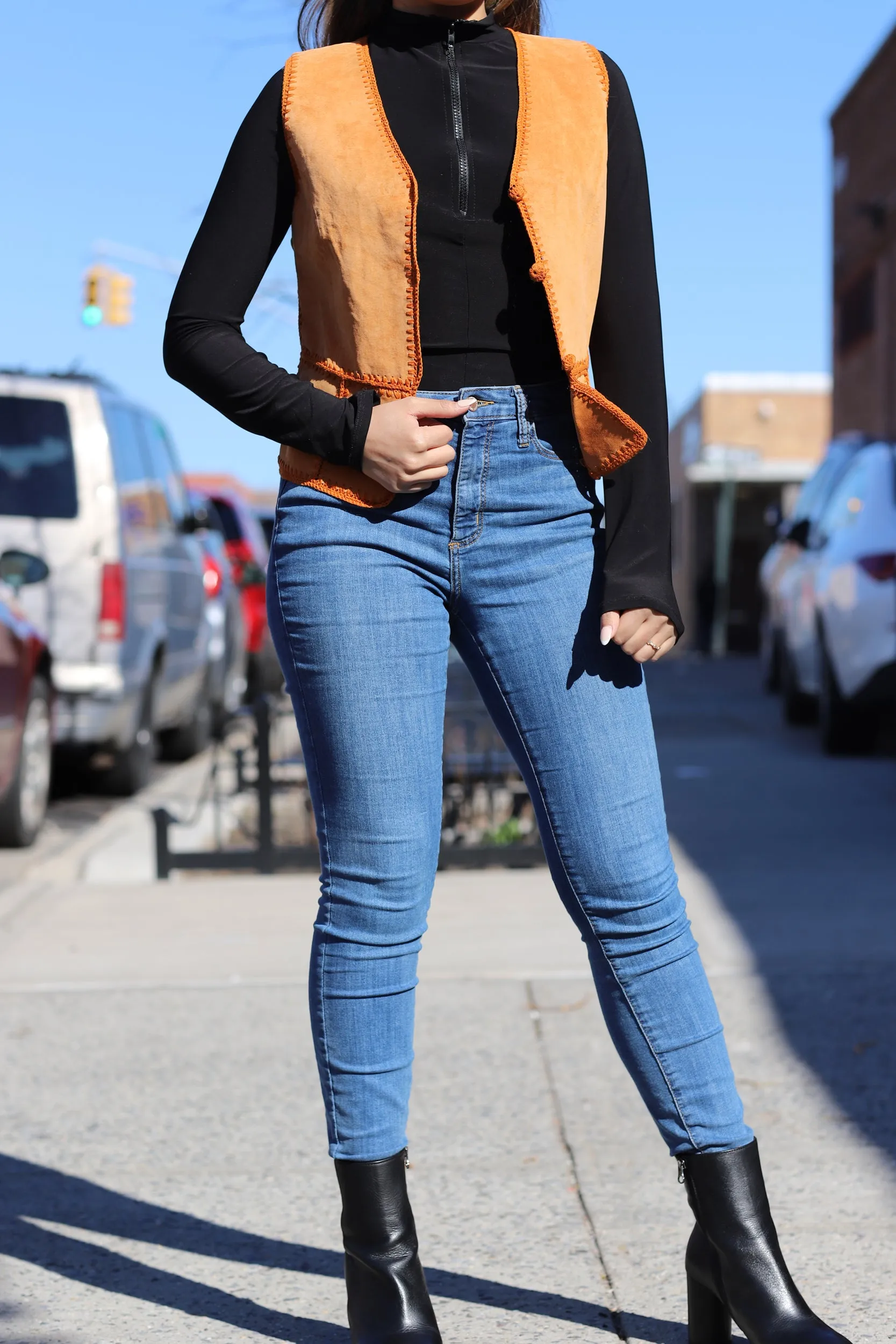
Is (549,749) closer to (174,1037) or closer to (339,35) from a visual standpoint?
(339,35)

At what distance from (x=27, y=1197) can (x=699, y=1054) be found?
1493 mm

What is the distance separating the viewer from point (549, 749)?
2402 mm

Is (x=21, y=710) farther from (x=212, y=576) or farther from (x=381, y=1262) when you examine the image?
(x=381, y=1262)

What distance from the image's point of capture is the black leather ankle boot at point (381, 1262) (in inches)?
93.7

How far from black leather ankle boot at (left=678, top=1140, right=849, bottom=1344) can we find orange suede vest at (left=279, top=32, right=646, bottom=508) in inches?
36.8

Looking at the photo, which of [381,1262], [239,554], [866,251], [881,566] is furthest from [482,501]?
[866,251]

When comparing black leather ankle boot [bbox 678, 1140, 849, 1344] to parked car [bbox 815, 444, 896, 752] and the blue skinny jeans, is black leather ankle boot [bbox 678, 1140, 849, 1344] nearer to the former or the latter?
the blue skinny jeans

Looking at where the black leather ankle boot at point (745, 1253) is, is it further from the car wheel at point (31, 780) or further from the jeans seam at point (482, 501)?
the car wheel at point (31, 780)

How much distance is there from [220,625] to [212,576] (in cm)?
37

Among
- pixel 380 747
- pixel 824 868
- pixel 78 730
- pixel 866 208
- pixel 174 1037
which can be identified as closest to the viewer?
pixel 380 747

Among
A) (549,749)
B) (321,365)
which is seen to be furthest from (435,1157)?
(321,365)

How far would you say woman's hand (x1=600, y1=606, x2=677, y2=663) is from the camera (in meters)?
2.36

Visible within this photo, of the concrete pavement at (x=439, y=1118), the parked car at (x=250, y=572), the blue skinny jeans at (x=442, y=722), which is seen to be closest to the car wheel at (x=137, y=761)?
the concrete pavement at (x=439, y=1118)

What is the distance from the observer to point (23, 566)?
24.6 feet
